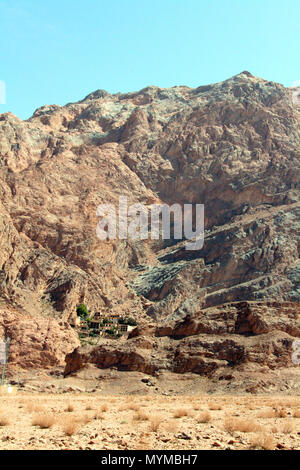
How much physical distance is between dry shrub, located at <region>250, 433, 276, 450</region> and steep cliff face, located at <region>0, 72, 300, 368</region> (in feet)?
198

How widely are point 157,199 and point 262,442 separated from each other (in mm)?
105728

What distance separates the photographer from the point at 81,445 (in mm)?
11945

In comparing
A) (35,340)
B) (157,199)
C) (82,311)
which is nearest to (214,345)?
(35,340)

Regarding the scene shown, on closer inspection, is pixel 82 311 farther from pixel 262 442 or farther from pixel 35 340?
pixel 262 442

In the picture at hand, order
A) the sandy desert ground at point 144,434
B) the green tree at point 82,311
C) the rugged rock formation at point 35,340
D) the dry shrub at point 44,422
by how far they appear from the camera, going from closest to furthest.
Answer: the sandy desert ground at point 144,434, the dry shrub at point 44,422, the rugged rock formation at point 35,340, the green tree at point 82,311

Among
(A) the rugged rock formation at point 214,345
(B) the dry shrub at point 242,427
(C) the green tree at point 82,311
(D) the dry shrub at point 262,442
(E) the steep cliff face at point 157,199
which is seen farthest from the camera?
(E) the steep cliff face at point 157,199

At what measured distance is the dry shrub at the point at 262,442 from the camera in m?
11.5

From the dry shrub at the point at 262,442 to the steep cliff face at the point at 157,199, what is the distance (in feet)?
198

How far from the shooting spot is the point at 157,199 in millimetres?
116812

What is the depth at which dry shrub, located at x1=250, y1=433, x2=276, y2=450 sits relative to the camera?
11.5 meters

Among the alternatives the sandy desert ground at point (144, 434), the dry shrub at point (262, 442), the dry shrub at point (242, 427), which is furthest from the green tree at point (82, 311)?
the dry shrub at point (262, 442)

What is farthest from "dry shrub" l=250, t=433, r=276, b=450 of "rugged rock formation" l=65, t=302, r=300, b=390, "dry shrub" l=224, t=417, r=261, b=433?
"rugged rock formation" l=65, t=302, r=300, b=390

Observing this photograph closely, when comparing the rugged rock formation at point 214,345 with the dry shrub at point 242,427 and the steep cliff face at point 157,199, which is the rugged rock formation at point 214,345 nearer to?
the dry shrub at point 242,427

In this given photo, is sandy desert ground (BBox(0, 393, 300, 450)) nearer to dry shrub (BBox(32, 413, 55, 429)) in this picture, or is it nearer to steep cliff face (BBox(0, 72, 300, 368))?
dry shrub (BBox(32, 413, 55, 429))
